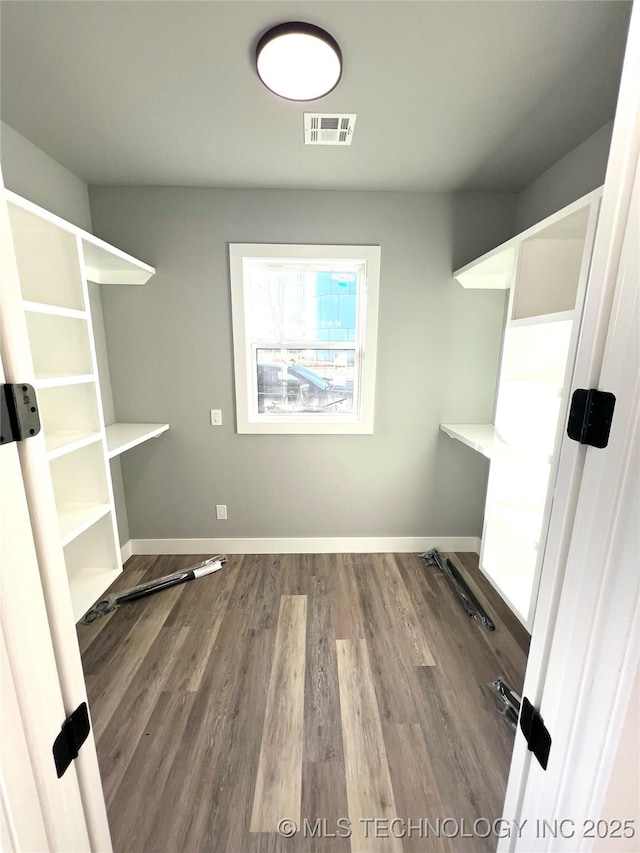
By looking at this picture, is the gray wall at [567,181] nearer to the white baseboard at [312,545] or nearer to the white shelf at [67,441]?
the white baseboard at [312,545]

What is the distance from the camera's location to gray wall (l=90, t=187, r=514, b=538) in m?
2.21

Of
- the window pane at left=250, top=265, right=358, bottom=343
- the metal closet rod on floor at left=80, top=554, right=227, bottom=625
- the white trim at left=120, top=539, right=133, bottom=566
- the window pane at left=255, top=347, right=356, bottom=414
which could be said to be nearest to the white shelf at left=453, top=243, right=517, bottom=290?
the window pane at left=250, top=265, right=358, bottom=343

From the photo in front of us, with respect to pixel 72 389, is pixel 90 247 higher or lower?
higher

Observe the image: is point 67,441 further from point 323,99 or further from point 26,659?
point 323,99

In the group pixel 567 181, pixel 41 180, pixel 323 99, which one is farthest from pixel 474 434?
pixel 41 180

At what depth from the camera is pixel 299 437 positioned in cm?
249

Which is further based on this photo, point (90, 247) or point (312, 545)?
point (312, 545)

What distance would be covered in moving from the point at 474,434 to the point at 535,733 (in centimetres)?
170

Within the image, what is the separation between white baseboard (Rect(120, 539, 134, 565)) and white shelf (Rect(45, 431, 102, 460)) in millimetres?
1304

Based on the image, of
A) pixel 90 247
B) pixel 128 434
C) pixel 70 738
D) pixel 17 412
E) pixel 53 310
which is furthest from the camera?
pixel 128 434

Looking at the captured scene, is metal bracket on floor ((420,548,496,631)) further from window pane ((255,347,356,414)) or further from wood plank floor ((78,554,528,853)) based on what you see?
window pane ((255,347,356,414))

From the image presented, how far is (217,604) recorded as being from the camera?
211 centimetres

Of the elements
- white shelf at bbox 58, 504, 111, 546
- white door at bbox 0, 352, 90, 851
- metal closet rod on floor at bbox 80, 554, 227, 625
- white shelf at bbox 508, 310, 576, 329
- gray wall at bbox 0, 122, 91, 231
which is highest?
gray wall at bbox 0, 122, 91, 231

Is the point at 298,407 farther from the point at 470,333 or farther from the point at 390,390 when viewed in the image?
the point at 470,333
